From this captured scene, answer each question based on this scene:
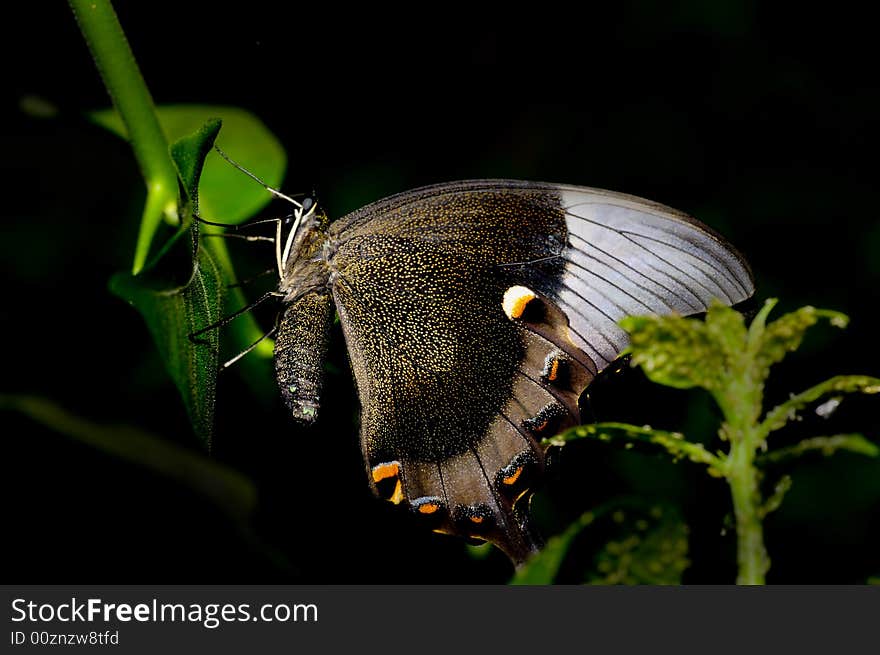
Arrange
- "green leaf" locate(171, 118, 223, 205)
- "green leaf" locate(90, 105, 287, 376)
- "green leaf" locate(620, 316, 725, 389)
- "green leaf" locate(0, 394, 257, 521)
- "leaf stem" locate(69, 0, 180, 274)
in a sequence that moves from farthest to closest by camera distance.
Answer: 1. "green leaf" locate(0, 394, 257, 521)
2. "green leaf" locate(90, 105, 287, 376)
3. "leaf stem" locate(69, 0, 180, 274)
4. "green leaf" locate(171, 118, 223, 205)
5. "green leaf" locate(620, 316, 725, 389)

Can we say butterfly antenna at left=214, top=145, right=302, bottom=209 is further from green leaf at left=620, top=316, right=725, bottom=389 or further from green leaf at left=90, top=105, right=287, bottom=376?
green leaf at left=620, top=316, right=725, bottom=389

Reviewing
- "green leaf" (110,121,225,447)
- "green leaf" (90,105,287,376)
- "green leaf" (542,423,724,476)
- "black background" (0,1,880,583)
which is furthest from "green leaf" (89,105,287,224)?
"green leaf" (542,423,724,476)

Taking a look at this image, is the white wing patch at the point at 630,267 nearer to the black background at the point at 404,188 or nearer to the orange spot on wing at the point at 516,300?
the orange spot on wing at the point at 516,300

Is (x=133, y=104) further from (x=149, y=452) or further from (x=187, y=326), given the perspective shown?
(x=149, y=452)

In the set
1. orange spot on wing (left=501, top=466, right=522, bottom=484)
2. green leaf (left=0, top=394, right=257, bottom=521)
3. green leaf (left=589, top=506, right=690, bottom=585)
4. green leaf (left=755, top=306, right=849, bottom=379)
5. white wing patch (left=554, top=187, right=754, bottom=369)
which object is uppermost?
green leaf (left=0, top=394, right=257, bottom=521)

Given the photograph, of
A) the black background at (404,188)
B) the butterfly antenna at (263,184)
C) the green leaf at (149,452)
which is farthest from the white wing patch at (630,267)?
the green leaf at (149,452)
